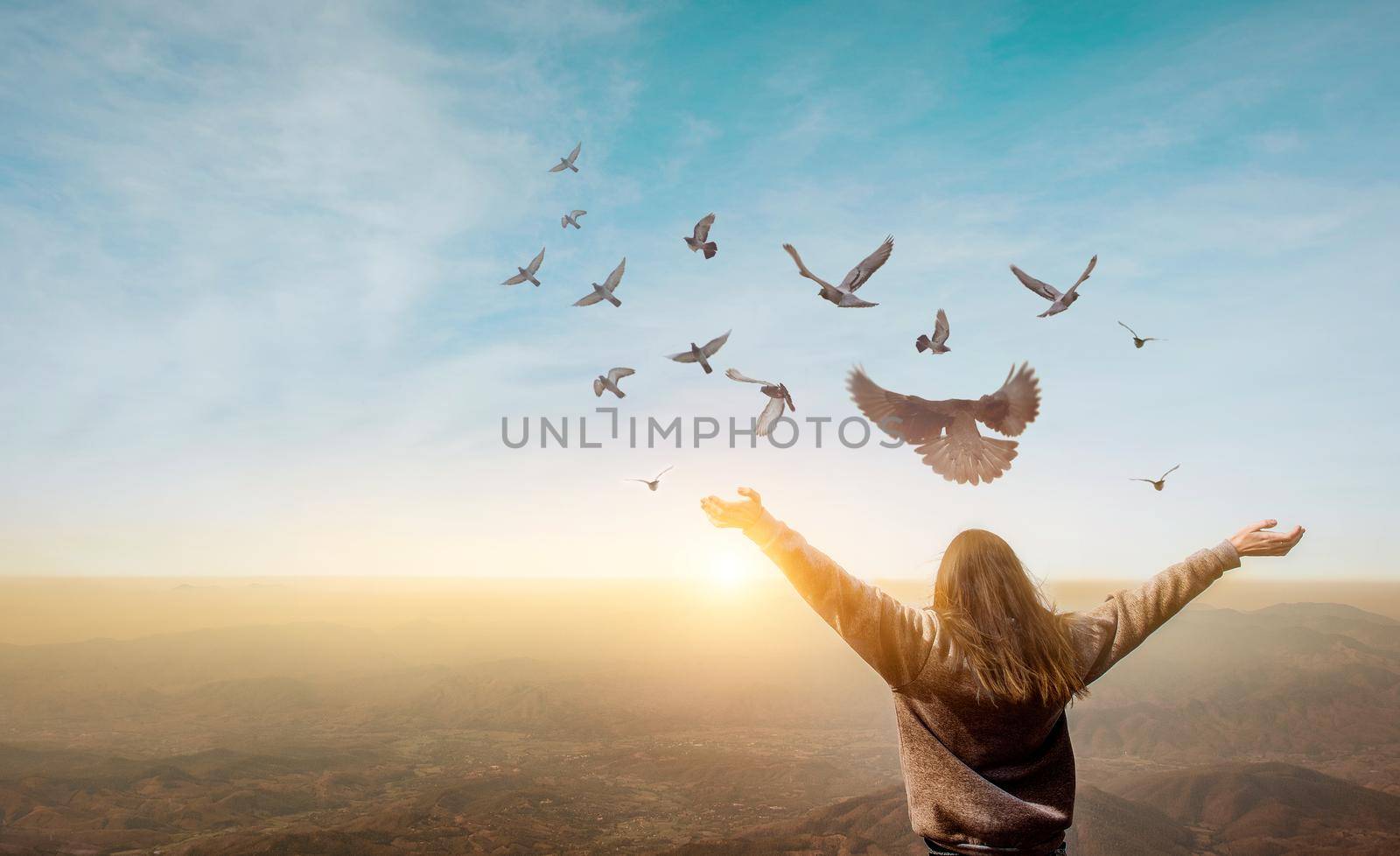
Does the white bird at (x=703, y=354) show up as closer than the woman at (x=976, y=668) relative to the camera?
No

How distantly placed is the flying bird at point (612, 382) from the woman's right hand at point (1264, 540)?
8246 mm

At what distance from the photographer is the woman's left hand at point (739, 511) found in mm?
3469

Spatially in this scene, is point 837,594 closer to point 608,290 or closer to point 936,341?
point 936,341

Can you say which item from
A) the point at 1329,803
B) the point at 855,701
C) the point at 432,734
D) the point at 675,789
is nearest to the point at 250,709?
the point at 432,734

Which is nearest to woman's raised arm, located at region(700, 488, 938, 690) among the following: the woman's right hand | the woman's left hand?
the woman's left hand

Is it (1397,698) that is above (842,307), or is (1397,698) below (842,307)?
below

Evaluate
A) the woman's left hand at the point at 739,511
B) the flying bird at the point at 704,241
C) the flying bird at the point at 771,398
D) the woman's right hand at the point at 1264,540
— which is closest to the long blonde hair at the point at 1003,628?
the woman's left hand at the point at 739,511

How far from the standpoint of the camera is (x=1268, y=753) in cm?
13825

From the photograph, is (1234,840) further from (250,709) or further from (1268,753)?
(250,709)

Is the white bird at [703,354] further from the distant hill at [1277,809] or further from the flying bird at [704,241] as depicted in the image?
the distant hill at [1277,809]

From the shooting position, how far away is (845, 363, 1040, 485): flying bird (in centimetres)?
869

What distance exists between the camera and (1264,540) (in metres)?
4.05

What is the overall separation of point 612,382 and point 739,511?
8368mm

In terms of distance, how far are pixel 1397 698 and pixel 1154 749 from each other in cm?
4730
